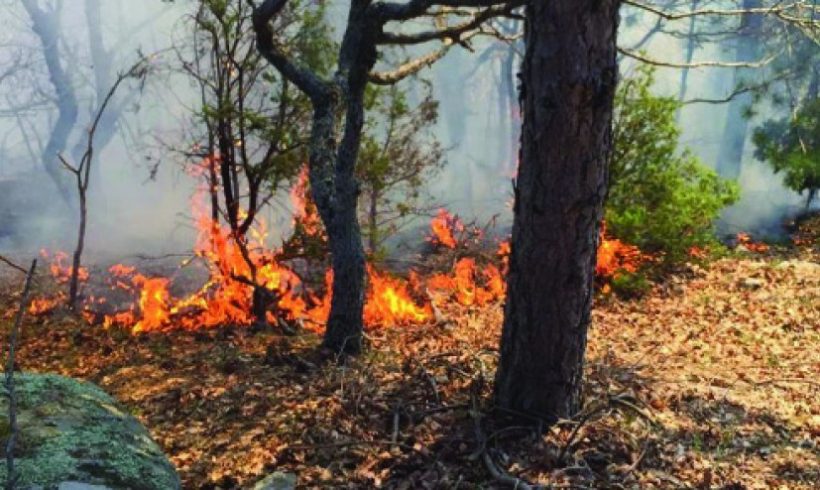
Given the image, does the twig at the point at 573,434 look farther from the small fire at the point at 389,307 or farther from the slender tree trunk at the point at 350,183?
the small fire at the point at 389,307

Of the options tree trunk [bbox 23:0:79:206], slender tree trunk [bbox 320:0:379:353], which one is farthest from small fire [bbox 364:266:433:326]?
tree trunk [bbox 23:0:79:206]

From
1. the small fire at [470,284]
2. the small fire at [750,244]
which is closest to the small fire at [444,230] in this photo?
the small fire at [470,284]

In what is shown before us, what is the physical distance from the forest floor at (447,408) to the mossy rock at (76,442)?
1.09 m

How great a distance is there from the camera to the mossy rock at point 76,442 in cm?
247

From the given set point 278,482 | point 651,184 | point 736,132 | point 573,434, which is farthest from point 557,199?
point 736,132

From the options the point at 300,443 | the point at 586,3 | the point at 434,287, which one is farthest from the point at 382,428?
the point at 434,287

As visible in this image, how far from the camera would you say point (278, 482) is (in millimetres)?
3732

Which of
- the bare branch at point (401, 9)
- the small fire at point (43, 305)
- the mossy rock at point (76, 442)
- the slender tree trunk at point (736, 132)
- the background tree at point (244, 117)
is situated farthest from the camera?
the slender tree trunk at point (736, 132)

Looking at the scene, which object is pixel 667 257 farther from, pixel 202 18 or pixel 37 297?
pixel 37 297

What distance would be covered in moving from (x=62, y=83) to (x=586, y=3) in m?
27.6

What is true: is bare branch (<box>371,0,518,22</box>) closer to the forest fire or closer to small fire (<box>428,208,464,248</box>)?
the forest fire

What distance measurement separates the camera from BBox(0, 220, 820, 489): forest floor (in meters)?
3.81

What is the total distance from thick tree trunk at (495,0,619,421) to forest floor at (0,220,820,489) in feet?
1.16

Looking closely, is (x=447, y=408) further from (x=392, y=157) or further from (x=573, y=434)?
(x=392, y=157)
